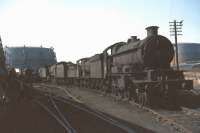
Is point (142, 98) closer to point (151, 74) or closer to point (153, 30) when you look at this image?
point (151, 74)

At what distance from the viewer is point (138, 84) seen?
1645cm

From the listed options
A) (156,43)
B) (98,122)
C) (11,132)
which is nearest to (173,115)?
(98,122)

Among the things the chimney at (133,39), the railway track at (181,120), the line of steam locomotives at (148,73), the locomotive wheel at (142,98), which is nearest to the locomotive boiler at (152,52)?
the line of steam locomotives at (148,73)

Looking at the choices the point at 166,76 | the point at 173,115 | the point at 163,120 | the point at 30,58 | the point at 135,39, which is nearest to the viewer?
the point at 163,120

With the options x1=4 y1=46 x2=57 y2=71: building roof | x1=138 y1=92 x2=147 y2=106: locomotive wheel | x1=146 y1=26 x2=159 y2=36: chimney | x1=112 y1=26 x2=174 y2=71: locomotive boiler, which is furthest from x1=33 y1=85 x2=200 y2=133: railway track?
x1=4 y1=46 x2=57 y2=71: building roof

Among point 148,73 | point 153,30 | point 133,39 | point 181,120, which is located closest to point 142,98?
point 148,73

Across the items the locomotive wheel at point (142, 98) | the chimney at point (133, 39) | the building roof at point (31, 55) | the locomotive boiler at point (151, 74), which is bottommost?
the locomotive wheel at point (142, 98)

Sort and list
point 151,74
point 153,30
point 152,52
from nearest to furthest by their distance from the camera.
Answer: point 151,74 → point 152,52 → point 153,30

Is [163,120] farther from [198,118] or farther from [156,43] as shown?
[156,43]

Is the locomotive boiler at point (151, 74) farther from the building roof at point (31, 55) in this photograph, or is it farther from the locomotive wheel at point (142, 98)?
the building roof at point (31, 55)

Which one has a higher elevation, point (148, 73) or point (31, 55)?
point (31, 55)

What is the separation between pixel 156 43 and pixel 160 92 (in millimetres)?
2723

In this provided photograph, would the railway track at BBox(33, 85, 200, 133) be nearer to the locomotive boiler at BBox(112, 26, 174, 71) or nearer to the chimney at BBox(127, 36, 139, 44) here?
the locomotive boiler at BBox(112, 26, 174, 71)

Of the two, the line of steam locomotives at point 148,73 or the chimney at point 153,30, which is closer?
the line of steam locomotives at point 148,73
